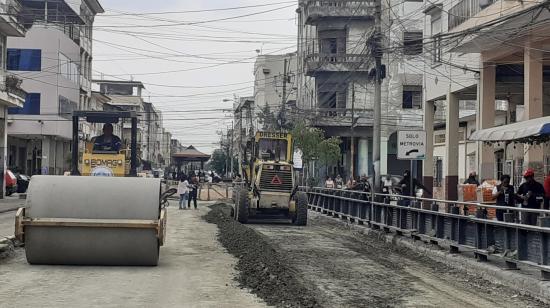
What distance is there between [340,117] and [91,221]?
127 ft

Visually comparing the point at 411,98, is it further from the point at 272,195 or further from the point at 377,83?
the point at 377,83

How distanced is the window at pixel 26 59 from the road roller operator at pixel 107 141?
39143 mm

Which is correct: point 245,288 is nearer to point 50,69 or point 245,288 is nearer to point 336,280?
point 336,280

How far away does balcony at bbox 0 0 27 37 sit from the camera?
3475cm

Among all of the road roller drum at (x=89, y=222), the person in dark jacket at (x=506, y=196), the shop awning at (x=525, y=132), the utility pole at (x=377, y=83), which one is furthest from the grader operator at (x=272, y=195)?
the road roller drum at (x=89, y=222)

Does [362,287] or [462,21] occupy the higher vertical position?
[462,21]

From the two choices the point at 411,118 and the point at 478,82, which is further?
the point at 411,118

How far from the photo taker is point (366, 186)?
93.0ft

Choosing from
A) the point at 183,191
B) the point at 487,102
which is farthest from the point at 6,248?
the point at 183,191

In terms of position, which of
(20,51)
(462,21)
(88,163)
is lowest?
(88,163)

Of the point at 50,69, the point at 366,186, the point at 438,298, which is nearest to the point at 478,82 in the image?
the point at 366,186

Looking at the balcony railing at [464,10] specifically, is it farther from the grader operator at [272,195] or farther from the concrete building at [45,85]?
the concrete building at [45,85]

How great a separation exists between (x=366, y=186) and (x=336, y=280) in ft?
55.5

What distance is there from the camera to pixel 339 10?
1961 inches
